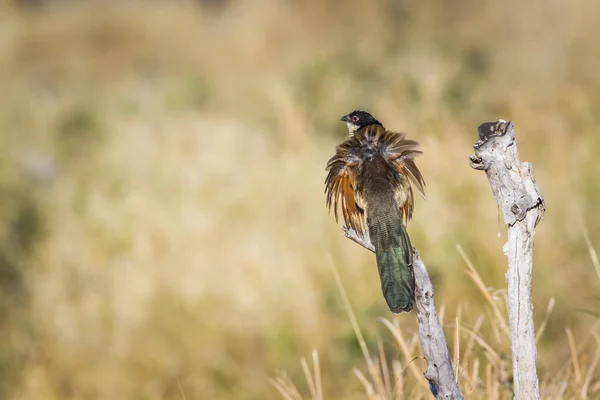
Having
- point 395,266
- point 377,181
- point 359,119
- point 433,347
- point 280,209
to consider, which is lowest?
point 433,347

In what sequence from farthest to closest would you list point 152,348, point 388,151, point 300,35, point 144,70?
point 144,70
point 300,35
point 152,348
point 388,151

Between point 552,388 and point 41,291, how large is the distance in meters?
3.50

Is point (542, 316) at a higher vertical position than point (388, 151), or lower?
higher

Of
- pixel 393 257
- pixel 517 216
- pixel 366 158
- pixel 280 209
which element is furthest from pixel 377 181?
pixel 280 209

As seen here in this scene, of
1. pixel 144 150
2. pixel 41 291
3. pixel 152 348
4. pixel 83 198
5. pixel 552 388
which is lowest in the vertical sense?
pixel 552 388

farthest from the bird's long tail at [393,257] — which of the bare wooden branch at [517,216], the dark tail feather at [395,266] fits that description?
the bare wooden branch at [517,216]

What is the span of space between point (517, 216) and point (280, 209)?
3.91 metres

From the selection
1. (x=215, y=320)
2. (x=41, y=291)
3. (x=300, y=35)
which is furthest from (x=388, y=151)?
(x=300, y=35)

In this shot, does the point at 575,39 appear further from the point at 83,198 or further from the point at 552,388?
the point at 552,388

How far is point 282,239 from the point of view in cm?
507

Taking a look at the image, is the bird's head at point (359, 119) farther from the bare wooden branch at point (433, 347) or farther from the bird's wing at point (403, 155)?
the bare wooden branch at point (433, 347)

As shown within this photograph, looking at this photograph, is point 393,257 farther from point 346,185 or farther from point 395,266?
point 346,185

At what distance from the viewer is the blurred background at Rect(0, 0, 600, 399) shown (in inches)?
156

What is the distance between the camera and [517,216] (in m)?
1.58
